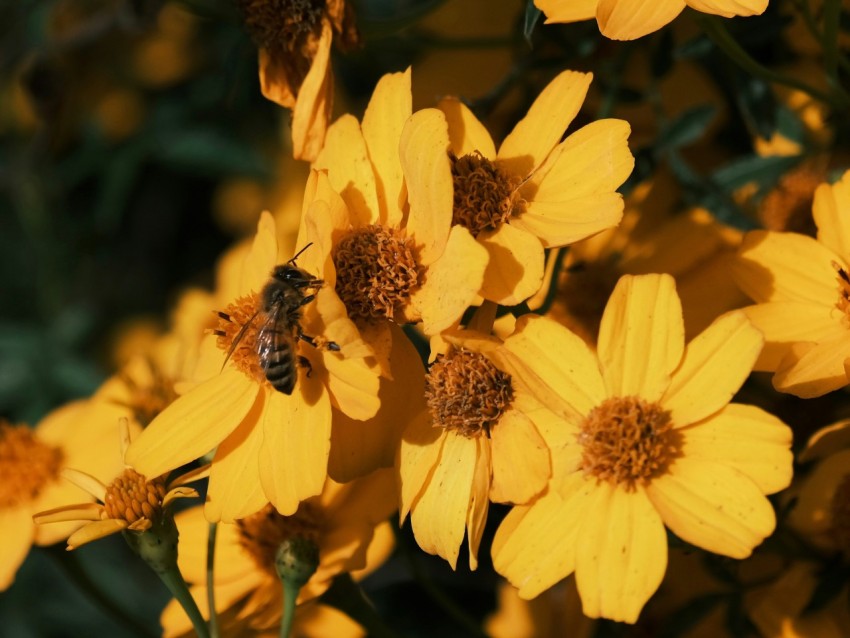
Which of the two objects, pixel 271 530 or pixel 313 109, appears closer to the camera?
pixel 313 109

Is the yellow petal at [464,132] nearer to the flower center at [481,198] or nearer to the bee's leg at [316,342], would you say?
the flower center at [481,198]

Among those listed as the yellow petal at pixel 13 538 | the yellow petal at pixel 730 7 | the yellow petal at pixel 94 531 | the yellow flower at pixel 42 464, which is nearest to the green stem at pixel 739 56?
the yellow petal at pixel 730 7

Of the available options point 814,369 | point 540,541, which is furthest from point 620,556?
point 814,369

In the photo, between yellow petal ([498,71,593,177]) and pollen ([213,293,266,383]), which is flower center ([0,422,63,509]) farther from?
yellow petal ([498,71,593,177])

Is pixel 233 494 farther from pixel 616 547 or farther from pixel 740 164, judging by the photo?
pixel 740 164

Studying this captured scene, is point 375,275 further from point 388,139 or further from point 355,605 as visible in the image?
point 355,605
